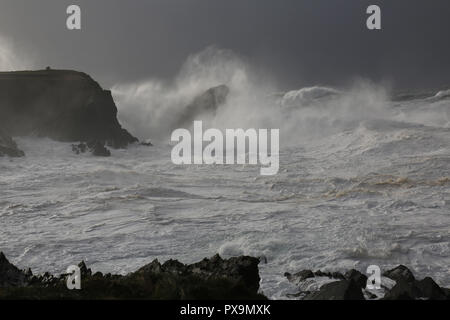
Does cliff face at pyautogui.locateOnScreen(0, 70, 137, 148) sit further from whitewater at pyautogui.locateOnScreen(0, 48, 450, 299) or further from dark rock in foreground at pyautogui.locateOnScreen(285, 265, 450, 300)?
dark rock in foreground at pyautogui.locateOnScreen(285, 265, 450, 300)

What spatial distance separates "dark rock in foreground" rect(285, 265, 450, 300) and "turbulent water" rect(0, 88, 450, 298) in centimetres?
56

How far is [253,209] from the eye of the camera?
17.1 meters

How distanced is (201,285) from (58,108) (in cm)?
4539

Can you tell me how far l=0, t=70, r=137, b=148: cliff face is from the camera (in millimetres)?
45531

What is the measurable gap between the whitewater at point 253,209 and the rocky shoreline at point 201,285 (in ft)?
3.61

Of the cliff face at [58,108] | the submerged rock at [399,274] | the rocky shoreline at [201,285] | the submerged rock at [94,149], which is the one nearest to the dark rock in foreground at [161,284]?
the rocky shoreline at [201,285]

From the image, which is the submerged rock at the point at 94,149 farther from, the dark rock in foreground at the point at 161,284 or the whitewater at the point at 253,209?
the dark rock in foreground at the point at 161,284

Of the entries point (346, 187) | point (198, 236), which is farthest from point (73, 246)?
point (346, 187)

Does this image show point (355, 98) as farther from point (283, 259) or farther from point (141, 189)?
point (283, 259)

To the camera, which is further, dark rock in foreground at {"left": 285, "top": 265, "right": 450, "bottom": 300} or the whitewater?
the whitewater

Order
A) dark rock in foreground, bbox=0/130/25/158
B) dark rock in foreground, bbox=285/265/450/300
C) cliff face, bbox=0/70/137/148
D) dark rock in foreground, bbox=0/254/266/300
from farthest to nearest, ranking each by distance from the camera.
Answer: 1. cliff face, bbox=0/70/137/148
2. dark rock in foreground, bbox=0/130/25/158
3. dark rock in foreground, bbox=285/265/450/300
4. dark rock in foreground, bbox=0/254/266/300

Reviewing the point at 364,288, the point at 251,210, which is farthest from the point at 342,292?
the point at 251,210

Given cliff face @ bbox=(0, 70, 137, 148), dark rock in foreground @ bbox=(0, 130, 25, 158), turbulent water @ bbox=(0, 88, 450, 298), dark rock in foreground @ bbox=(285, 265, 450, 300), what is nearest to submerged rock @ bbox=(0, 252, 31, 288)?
turbulent water @ bbox=(0, 88, 450, 298)
